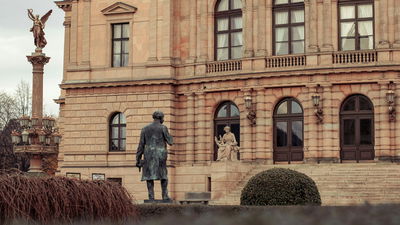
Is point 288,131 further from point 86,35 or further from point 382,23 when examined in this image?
point 86,35

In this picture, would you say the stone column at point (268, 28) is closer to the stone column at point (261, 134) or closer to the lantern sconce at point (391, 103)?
the stone column at point (261, 134)

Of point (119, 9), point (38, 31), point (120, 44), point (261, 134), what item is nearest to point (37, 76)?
point (38, 31)

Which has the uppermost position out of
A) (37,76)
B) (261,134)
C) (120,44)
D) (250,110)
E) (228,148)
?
(120,44)

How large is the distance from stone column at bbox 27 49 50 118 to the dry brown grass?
35.5 meters

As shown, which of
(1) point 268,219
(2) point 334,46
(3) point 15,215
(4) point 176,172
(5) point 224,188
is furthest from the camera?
(4) point 176,172

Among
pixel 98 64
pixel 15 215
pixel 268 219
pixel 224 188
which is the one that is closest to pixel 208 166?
pixel 224 188

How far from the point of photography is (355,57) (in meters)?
41.0

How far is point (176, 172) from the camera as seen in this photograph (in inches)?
1750

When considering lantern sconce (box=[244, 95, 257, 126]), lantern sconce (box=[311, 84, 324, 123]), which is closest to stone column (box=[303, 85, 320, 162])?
lantern sconce (box=[311, 84, 324, 123])

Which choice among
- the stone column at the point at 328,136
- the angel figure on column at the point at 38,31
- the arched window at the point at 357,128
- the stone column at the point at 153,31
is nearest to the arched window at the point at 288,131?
the stone column at the point at 328,136

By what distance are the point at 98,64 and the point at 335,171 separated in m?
15.4

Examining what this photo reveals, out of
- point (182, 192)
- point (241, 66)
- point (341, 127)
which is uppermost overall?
point (241, 66)

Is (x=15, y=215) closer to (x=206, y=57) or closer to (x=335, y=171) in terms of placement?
(x=335, y=171)

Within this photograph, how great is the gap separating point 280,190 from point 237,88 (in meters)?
17.5
